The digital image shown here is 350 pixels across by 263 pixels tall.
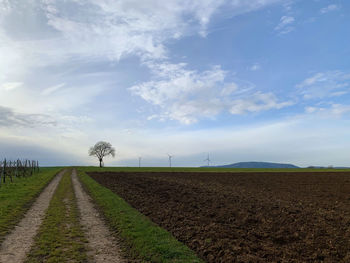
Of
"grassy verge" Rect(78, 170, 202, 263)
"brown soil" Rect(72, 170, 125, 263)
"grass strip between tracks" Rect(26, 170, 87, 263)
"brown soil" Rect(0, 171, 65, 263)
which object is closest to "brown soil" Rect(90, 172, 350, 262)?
"grassy verge" Rect(78, 170, 202, 263)

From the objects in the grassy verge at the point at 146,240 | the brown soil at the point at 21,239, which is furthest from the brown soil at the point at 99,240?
the brown soil at the point at 21,239

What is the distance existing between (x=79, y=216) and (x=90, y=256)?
762cm

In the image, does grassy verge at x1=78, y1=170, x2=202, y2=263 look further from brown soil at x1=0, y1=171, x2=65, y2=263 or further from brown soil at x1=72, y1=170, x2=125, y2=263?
brown soil at x1=0, y1=171, x2=65, y2=263

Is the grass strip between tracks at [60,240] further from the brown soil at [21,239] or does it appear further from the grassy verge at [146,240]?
the grassy verge at [146,240]

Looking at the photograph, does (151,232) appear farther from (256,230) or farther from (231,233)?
(256,230)

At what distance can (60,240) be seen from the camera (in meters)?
11.3

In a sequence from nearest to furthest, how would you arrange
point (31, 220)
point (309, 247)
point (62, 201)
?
1. point (309, 247)
2. point (31, 220)
3. point (62, 201)

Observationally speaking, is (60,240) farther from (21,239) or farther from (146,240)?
(146,240)

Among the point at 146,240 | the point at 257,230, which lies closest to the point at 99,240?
the point at 146,240

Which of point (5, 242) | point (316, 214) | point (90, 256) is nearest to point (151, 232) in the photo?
point (90, 256)

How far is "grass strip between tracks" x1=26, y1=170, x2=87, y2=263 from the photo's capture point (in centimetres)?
933

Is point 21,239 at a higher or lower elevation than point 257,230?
higher

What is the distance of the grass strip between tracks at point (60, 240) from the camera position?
9328 millimetres

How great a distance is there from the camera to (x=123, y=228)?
1345 cm
